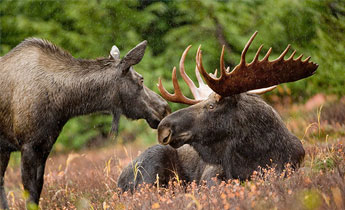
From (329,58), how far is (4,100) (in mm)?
6427

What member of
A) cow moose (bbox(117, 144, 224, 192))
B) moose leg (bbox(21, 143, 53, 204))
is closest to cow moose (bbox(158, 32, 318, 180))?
cow moose (bbox(117, 144, 224, 192))

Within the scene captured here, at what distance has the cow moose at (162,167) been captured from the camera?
17.9 ft

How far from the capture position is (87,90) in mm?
5695

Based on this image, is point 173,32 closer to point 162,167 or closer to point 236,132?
point 162,167

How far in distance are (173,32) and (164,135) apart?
6.68 m

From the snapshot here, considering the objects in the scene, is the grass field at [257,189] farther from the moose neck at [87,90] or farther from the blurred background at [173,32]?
the blurred background at [173,32]

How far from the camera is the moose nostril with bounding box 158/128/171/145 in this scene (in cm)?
457

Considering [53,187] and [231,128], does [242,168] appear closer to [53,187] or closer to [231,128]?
[231,128]

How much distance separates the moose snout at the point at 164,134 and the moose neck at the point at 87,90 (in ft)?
4.10

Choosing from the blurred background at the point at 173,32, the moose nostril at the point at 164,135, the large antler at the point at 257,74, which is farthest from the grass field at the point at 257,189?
the blurred background at the point at 173,32

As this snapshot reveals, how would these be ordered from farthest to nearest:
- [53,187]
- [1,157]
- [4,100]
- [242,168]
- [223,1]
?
[223,1] → [53,187] → [1,157] → [4,100] → [242,168]

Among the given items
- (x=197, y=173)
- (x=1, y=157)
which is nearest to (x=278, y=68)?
(x=197, y=173)

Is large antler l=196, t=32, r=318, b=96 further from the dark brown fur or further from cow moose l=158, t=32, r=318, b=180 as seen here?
the dark brown fur

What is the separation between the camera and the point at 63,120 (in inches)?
221
